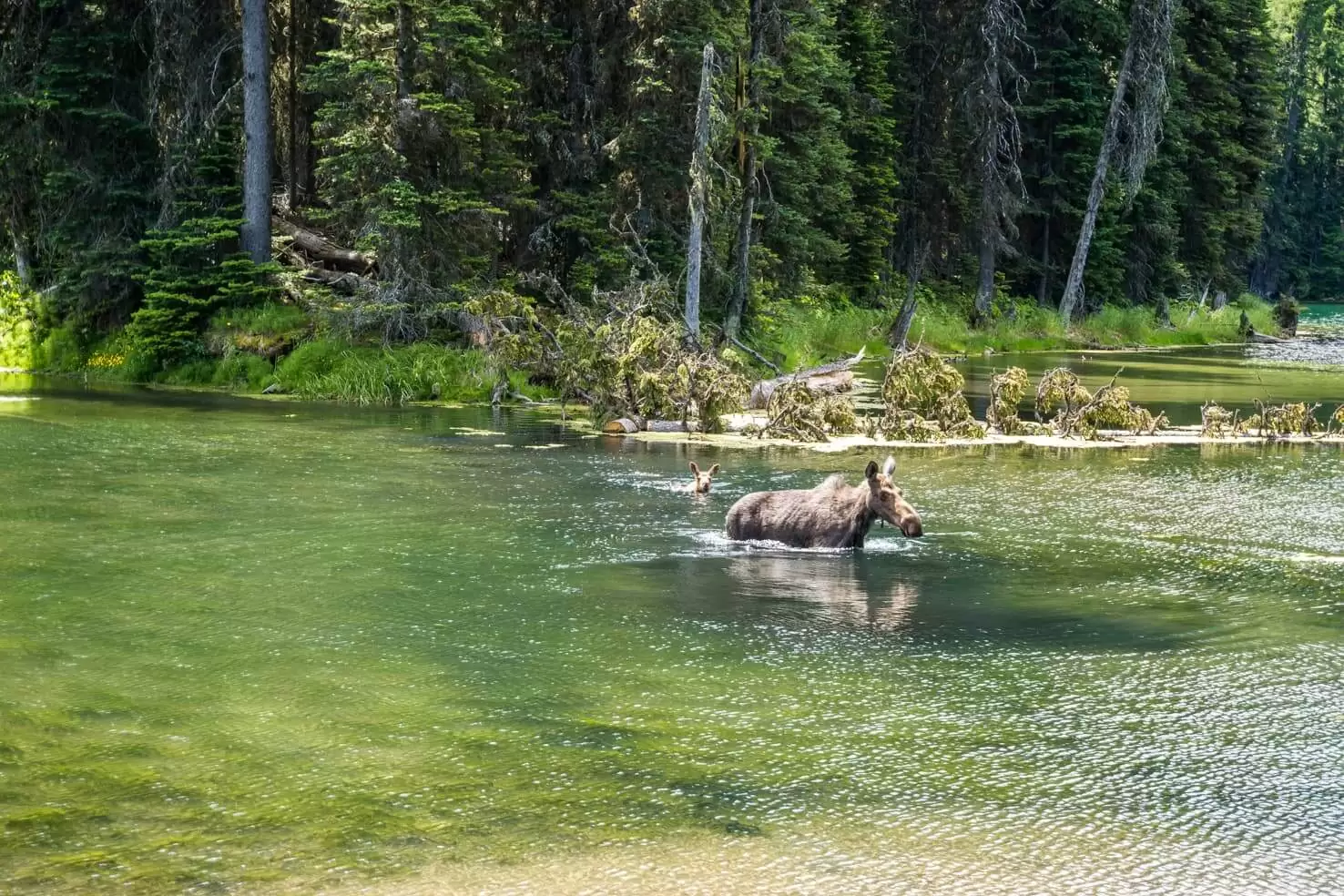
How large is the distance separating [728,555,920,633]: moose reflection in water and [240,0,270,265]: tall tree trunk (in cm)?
1923

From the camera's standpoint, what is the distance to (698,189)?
1016 inches

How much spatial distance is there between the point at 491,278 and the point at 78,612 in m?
18.2

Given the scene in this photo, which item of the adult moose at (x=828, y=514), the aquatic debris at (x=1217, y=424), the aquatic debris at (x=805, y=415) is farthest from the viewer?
the aquatic debris at (x=1217, y=424)

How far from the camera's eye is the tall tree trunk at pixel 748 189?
27.5m

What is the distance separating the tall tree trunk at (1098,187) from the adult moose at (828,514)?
36356mm

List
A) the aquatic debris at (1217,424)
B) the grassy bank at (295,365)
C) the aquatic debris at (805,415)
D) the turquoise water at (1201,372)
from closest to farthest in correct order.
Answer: the aquatic debris at (805,415), the aquatic debris at (1217,424), the grassy bank at (295,365), the turquoise water at (1201,372)

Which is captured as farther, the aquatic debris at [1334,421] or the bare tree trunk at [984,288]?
the bare tree trunk at [984,288]

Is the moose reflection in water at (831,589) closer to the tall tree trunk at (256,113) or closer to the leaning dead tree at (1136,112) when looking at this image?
the tall tree trunk at (256,113)

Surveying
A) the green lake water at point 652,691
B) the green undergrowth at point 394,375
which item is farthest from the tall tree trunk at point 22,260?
the green lake water at point 652,691

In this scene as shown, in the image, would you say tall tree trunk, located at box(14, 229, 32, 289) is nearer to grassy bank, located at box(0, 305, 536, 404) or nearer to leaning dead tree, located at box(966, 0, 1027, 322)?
grassy bank, located at box(0, 305, 536, 404)

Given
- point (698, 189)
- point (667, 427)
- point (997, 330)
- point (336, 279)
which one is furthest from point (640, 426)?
point (997, 330)

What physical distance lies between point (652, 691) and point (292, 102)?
93.0ft

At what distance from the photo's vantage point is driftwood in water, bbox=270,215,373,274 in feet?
103

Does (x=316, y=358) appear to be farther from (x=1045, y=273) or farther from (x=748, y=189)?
(x=1045, y=273)
